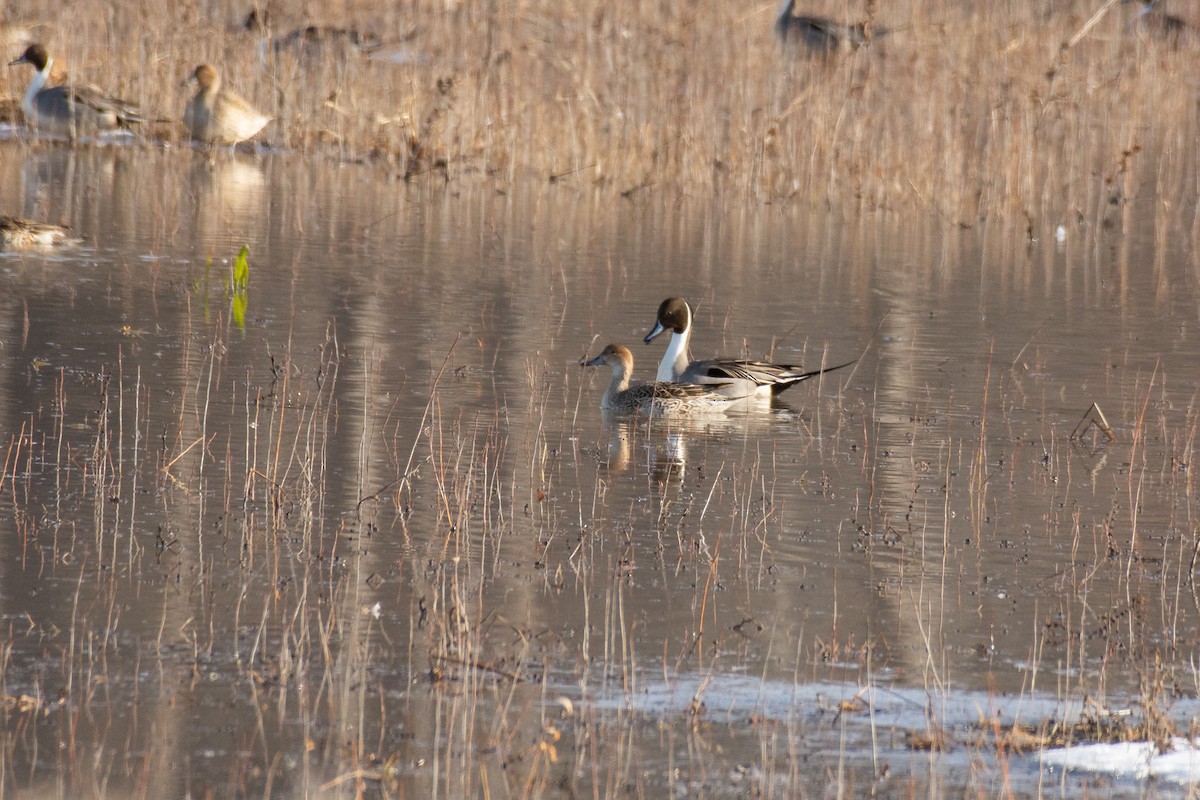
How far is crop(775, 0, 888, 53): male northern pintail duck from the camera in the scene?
2539 centimetres

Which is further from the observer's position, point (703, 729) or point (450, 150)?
point (450, 150)

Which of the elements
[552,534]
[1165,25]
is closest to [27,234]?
[552,534]

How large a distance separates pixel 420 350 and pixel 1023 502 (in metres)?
Result: 4.52

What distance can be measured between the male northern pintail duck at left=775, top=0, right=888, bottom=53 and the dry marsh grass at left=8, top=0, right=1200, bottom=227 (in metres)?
0.28

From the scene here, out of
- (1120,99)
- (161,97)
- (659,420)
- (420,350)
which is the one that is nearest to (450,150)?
(161,97)

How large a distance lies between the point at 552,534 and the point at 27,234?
872 cm

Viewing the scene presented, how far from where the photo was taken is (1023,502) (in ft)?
A: 28.1

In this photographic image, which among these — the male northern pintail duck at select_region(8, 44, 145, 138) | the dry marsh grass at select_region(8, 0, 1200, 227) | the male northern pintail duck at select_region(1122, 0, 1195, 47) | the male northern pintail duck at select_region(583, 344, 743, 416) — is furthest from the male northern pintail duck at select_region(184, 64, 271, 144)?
the male northern pintail duck at select_region(1122, 0, 1195, 47)

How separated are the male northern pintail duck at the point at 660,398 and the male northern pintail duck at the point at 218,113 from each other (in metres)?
11.7

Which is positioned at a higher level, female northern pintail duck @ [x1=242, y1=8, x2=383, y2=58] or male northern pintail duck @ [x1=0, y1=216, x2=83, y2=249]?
female northern pintail duck @ [x1=242, y1=8, x2=383, y2=58]

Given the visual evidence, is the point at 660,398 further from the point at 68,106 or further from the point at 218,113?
the point at 68,106

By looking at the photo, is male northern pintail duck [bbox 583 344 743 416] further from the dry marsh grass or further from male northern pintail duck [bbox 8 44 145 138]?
male northern pintail duck [bbox 8 44 145 138]

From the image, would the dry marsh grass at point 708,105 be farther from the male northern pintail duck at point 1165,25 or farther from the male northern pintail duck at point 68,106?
the male northern pintail duck at point 1165,25

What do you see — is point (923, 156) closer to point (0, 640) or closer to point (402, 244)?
point (402, 244)
